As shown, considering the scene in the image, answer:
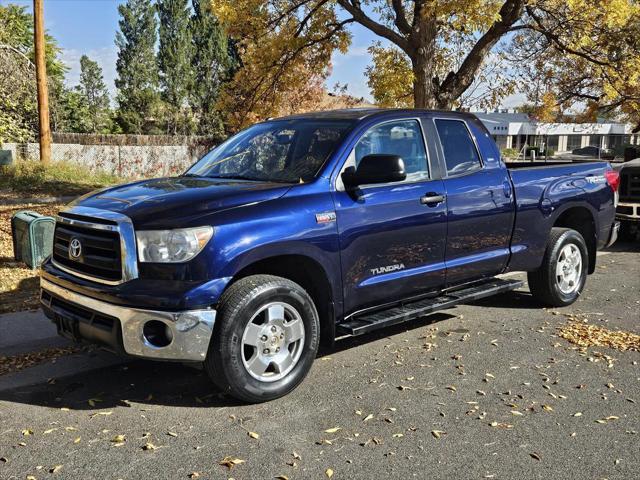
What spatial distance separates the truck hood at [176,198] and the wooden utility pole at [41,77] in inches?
561

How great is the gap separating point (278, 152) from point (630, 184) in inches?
Result: 315

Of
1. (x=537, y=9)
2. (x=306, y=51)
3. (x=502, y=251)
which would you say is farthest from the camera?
(x=306, y=51)

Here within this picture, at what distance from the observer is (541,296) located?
267 inches

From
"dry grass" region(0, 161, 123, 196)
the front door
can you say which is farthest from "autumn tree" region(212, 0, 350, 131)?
the front door

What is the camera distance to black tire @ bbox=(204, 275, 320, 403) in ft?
13.2

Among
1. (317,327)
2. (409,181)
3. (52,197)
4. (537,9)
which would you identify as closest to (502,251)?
(409,181)

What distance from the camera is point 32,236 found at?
7.22 m

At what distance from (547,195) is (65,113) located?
35.8 m

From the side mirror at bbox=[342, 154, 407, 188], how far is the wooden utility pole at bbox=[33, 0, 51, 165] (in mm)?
15094

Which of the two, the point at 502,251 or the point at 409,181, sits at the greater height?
the point at 409,181

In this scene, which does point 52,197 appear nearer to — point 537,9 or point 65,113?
point 537,9

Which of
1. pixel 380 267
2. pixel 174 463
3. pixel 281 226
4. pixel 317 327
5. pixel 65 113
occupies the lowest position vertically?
pixel 174 463

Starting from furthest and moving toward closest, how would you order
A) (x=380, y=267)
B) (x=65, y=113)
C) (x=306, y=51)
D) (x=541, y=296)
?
(x=65, y=113)
(x=306, y=51)
(x=541, y=296)
(x=380, y=267)

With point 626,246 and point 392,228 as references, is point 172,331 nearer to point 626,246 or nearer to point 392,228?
point 392,228
